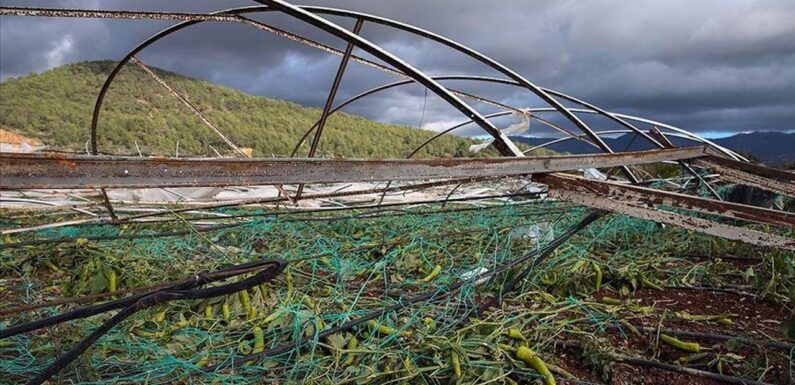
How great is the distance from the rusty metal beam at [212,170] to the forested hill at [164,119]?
2867cm

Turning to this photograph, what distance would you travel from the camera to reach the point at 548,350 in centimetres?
321

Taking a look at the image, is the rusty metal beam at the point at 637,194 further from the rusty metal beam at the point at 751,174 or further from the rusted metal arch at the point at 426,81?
the rusty metal beam at the point at 751,174

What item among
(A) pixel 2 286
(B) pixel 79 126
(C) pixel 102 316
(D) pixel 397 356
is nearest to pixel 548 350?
(D) pixel 397 356

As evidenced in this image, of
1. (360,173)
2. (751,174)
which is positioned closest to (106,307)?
(360,173)

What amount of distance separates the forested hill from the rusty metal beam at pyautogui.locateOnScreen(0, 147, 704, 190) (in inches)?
1129

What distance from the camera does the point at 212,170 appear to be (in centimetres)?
164

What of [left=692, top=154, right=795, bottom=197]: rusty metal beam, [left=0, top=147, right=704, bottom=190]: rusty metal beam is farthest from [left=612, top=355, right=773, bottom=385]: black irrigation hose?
[left=0, top=147, right=704, bottom=190]: rusty metal beam

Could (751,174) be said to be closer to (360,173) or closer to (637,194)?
(637,194)

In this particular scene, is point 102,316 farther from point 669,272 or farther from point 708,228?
point 669,272

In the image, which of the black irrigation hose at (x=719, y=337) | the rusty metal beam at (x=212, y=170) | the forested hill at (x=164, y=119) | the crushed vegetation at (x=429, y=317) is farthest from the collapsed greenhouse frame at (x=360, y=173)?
the forested hill at (x=164, y=119)

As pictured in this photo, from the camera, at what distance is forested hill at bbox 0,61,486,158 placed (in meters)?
33.6

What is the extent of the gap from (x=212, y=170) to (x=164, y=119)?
41728mm

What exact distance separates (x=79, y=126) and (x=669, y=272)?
38049 mm

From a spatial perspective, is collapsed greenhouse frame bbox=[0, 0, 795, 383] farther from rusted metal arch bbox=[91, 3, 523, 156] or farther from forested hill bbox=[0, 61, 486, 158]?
forested hill bbox=[0, 61, 486, 158]
